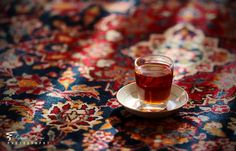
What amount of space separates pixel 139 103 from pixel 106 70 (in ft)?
1.27

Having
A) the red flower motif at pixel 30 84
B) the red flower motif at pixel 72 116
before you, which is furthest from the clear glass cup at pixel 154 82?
the red flower motif at pixel 30 84

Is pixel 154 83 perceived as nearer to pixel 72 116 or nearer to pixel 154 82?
pixel 154 82

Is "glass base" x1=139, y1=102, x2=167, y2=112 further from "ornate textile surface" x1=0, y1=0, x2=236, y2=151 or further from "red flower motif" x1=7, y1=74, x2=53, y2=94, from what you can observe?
"red flower motif" x1=7, y1=74, x2=53, y2=94

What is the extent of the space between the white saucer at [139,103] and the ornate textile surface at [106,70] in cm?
4

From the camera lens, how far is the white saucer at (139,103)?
3.61 ft

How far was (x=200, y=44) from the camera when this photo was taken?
1759 millimetres

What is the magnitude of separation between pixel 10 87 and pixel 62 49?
38cm

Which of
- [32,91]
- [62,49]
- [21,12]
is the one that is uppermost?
[21,12]

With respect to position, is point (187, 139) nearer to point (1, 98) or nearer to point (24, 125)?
point (24, 125)

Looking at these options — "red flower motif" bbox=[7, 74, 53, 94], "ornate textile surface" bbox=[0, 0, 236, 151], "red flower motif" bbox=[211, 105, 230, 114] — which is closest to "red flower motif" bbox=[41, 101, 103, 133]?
"ornate textile surface" bbox=[0, 0, 236, 151]

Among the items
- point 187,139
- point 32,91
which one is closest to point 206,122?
point 187,139

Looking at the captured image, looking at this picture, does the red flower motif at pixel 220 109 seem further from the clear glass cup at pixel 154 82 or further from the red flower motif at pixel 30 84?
the red flower motif at pixel 30 84

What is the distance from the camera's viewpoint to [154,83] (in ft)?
3.66

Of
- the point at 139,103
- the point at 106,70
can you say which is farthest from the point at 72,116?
the point at 106,70
